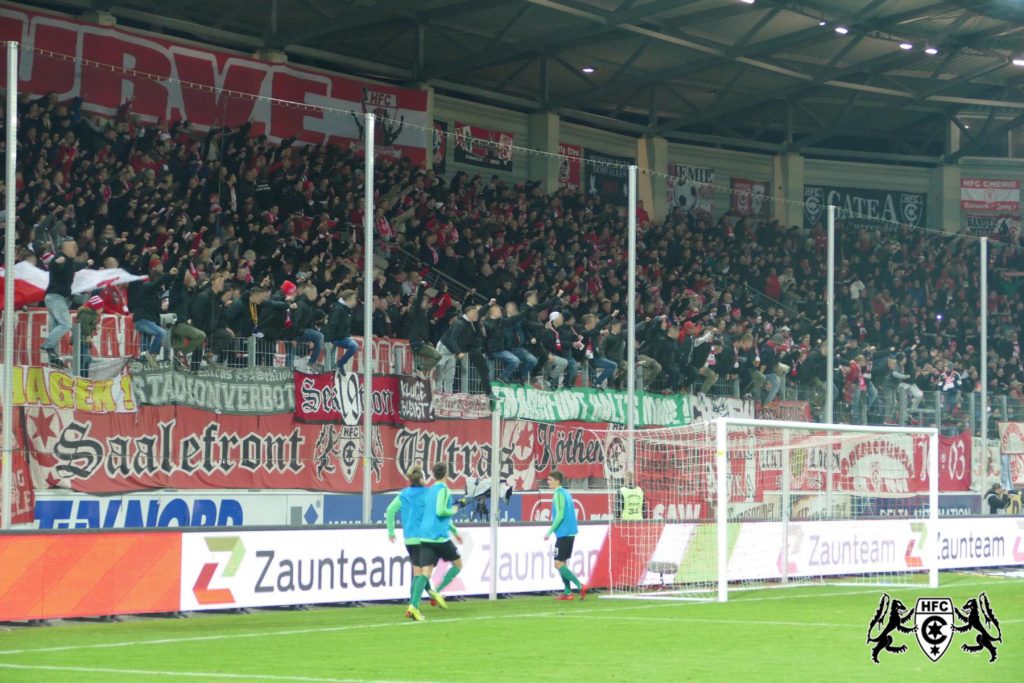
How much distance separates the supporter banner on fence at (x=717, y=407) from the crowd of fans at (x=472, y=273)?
0.21m

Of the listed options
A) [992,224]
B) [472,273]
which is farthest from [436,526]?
[992,224]

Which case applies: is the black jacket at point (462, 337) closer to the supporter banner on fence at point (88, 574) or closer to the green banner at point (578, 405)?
the green banner at point (578, 405)

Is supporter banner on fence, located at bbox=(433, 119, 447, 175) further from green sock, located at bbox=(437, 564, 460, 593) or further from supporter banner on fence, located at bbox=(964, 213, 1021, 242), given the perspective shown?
supporter banner on fence, located at bbox=(964, 213, 1021, 242)

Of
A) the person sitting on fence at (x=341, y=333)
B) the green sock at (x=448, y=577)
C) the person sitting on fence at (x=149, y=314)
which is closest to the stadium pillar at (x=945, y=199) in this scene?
the person sitting on fence at (x=341, y=333)

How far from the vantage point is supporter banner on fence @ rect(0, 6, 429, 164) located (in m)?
18.7

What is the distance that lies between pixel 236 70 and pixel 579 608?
17.1m

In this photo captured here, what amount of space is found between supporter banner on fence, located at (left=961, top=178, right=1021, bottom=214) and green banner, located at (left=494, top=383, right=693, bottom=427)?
2485 cm

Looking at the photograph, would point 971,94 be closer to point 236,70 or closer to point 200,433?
point 236,70

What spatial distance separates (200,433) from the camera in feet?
64.6

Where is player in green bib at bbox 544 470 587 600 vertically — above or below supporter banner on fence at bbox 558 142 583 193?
below

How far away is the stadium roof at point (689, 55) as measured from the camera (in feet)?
108

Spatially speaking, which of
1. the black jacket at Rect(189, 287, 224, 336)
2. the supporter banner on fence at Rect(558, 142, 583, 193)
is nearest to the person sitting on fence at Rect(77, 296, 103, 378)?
the black jacket at Rect(189, 287, 224, 336)

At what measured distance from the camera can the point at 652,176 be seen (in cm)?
4094

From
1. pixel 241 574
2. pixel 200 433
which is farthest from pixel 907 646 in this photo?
pixel 200 433
